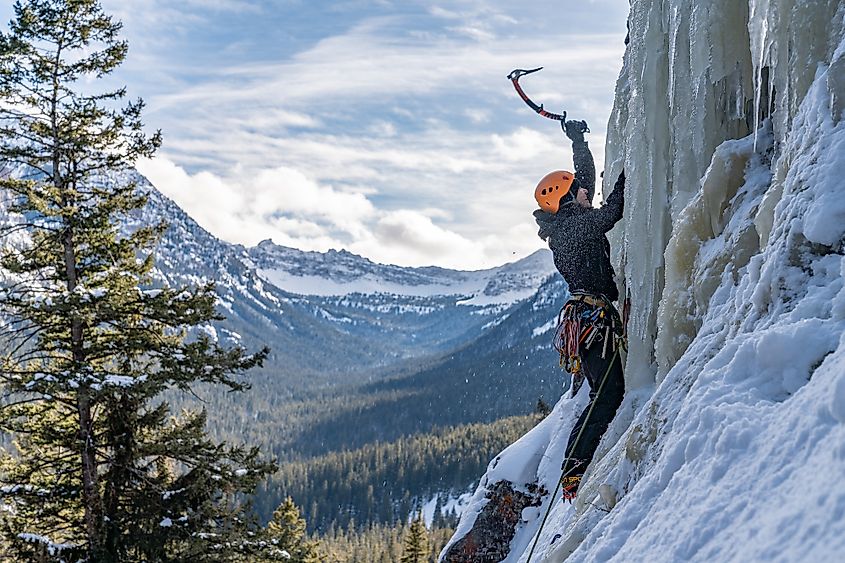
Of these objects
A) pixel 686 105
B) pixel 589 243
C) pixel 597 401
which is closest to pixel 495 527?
pixel 597 401

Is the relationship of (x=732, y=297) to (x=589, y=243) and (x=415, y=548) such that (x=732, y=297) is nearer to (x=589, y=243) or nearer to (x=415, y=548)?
(x=589, y=243)

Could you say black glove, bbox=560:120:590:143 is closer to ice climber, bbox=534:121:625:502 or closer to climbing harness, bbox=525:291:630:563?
ice climber, bbox=534:121:625:502

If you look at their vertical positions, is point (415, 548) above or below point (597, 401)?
below

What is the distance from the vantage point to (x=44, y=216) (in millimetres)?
10141

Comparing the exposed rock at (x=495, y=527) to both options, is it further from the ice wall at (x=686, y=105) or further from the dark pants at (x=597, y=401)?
the ice wall at (x=686, y=105)

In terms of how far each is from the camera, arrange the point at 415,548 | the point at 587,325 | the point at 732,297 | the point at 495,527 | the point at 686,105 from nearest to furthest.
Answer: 1. the point at 732,297
2. the point at 686,105
3. the point at 587,325
4. the point at 495,527
5. the point at 415,548

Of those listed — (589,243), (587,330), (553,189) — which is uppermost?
(553,189)

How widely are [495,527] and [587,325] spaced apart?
573cm

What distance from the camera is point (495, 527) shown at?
11648 mm

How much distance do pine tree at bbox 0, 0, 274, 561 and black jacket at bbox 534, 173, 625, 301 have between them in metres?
5.29

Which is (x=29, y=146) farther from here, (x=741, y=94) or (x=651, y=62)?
(x=741, y=94)

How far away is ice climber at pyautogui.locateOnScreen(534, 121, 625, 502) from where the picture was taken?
728 centimetres

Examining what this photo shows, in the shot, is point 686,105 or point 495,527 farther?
point 495,527

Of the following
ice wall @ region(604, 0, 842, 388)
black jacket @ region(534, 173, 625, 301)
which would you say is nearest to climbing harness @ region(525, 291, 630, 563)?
black jacket @ region(534, 173, 625, 301)
